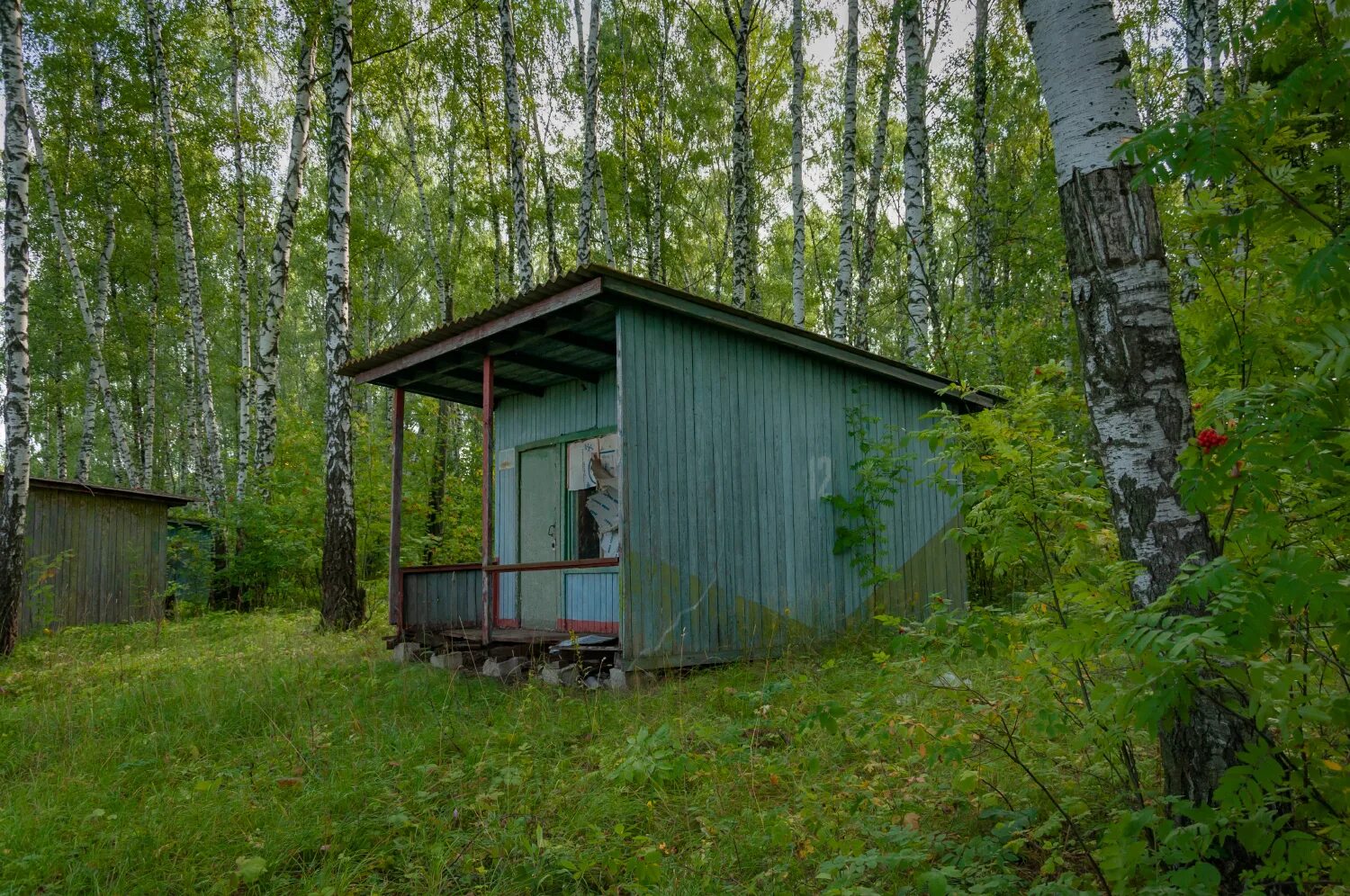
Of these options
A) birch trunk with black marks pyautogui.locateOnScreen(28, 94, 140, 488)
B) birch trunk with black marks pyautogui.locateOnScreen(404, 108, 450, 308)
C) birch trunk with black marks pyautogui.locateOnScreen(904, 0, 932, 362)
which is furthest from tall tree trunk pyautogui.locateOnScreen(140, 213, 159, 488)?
birch trunk with black marks pyautogui.locateOnScreen(904, 0, 932, 362)

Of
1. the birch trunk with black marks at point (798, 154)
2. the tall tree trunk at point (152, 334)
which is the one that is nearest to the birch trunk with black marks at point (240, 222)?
the tall tree trunk at point (152, 334)

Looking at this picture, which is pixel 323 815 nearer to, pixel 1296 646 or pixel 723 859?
pixel 723 859

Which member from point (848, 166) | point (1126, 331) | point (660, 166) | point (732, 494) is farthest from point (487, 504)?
point (660, 166)

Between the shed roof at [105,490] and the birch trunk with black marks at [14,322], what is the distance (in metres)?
2.94

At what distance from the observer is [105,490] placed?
1215cm

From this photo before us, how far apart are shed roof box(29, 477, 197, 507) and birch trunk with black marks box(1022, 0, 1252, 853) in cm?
1274

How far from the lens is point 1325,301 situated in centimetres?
202

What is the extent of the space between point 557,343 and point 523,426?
6.91ft

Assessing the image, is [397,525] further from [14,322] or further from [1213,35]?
[1213,35]

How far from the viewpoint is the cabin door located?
337 inches

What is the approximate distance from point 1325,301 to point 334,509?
960cm

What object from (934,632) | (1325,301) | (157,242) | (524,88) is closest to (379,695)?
(934,632)

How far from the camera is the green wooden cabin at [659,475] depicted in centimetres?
651

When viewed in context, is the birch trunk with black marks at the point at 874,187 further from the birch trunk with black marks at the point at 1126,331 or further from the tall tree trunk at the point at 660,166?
the birch trunk with black marks at the point at 1126,331
